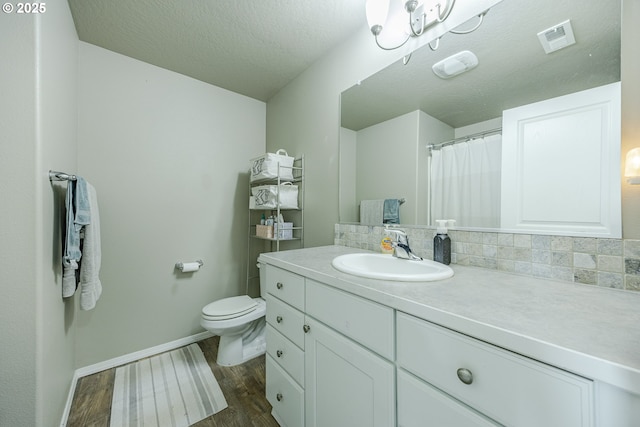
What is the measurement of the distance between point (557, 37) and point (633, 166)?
1.73ft

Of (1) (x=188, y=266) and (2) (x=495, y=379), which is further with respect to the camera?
(1) (x=188, y=266)

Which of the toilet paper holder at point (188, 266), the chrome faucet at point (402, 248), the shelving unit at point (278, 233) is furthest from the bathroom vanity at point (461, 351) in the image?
the toilet paper holder at point (188, 266)

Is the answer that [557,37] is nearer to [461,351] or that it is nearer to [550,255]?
[550,255]

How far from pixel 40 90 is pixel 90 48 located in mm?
1149

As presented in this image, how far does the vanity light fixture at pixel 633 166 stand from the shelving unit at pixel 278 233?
1.73 metres

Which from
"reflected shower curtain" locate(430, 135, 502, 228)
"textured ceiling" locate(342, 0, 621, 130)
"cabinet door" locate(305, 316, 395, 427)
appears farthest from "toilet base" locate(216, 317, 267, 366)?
"textured ceiling" locate(342, 0, 621, 130)

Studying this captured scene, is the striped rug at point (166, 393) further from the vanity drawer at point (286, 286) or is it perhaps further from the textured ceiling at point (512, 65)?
the textured ceiling at point (512, 65)

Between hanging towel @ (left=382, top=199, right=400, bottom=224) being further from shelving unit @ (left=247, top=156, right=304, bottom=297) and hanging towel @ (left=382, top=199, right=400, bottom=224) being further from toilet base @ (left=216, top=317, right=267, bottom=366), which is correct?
toilet base @ (left=216, top=317, right=267, bottom=366)

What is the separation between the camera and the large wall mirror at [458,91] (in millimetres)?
814

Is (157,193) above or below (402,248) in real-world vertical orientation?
above

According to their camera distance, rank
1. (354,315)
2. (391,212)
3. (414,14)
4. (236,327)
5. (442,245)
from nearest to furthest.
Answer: (354,315) < (442,245) < (414,14) < (391,212) < (236,327)

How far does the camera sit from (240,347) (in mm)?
1809

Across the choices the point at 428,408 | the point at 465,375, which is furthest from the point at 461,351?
the point at 428,408

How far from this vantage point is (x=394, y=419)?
0.69 m
